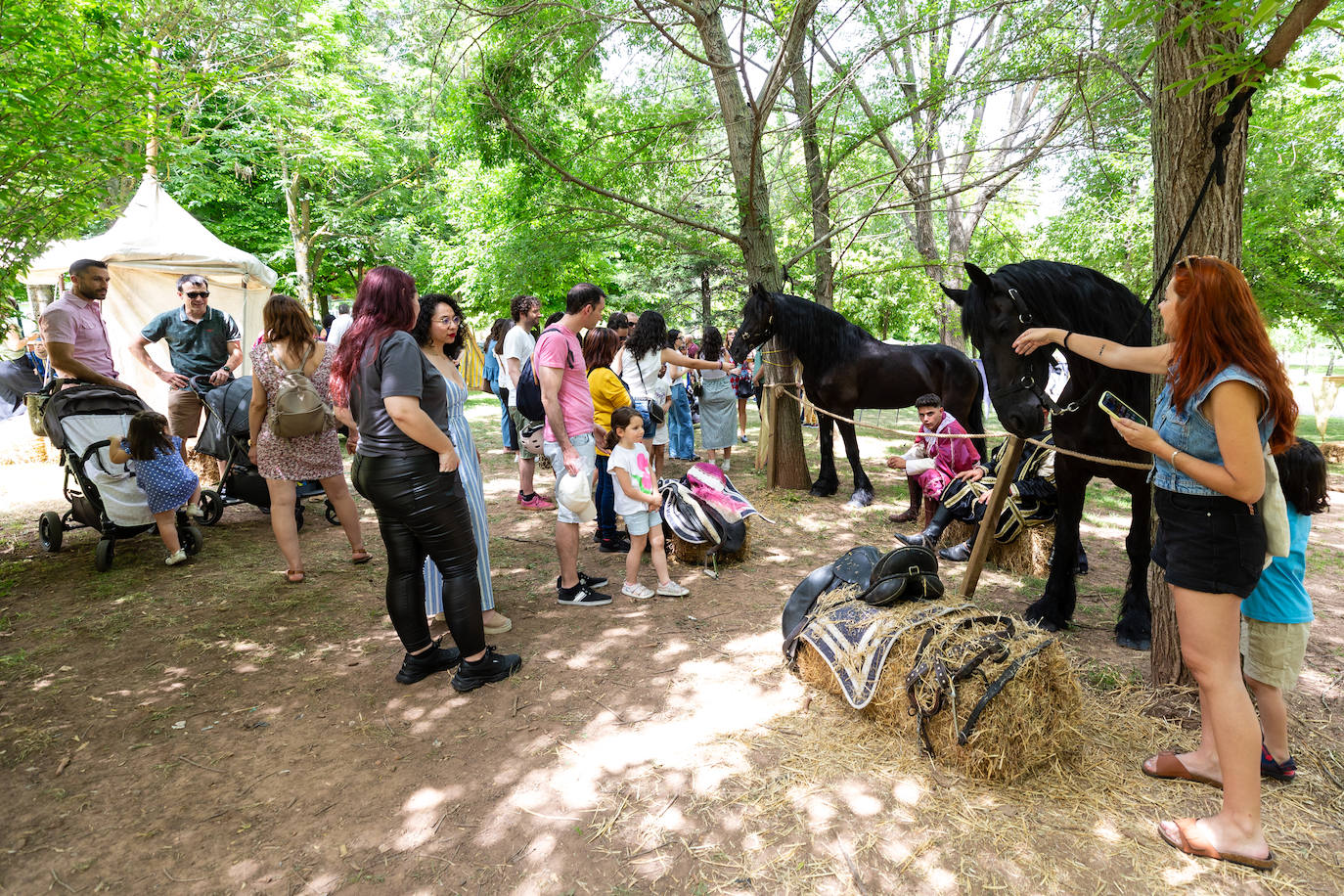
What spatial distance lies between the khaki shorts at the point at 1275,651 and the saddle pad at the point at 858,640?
936 mm

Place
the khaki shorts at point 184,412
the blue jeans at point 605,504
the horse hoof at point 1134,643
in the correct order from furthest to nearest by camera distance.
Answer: the khaki shorts at point 184,412
the blue jeans at point 605,504
the horse hoof at point 1134,643

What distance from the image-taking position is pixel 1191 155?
2.69 meters

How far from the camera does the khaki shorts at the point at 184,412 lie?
Answer: 5.98m

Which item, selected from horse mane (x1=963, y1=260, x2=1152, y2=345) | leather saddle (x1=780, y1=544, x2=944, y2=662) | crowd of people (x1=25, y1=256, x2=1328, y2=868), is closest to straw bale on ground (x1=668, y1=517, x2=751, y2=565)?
crowd of people (x1=25, y1=256, x2=1328, y2=868)

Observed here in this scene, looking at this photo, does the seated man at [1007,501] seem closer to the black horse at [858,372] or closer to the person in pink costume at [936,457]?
the person in pink costume at [936,457]

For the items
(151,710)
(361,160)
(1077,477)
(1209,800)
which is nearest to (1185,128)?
(1077,477)

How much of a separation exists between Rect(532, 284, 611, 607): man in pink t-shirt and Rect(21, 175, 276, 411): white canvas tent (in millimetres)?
7523

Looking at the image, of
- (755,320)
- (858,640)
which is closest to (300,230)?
(755,320)

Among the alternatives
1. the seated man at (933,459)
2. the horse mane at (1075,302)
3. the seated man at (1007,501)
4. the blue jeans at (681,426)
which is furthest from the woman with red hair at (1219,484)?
the blue jeans at (681,426)

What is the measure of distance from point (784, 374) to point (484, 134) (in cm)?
401

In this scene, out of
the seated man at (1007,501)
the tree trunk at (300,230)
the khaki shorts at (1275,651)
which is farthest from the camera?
the tree trunk at (300,230)

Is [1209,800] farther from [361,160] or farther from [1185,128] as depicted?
[361,160]

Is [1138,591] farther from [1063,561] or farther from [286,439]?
[286,439]

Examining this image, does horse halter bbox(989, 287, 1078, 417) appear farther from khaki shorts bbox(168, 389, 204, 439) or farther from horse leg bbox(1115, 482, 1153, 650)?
khaki shorts bbox(168, 389, 204, 439)
